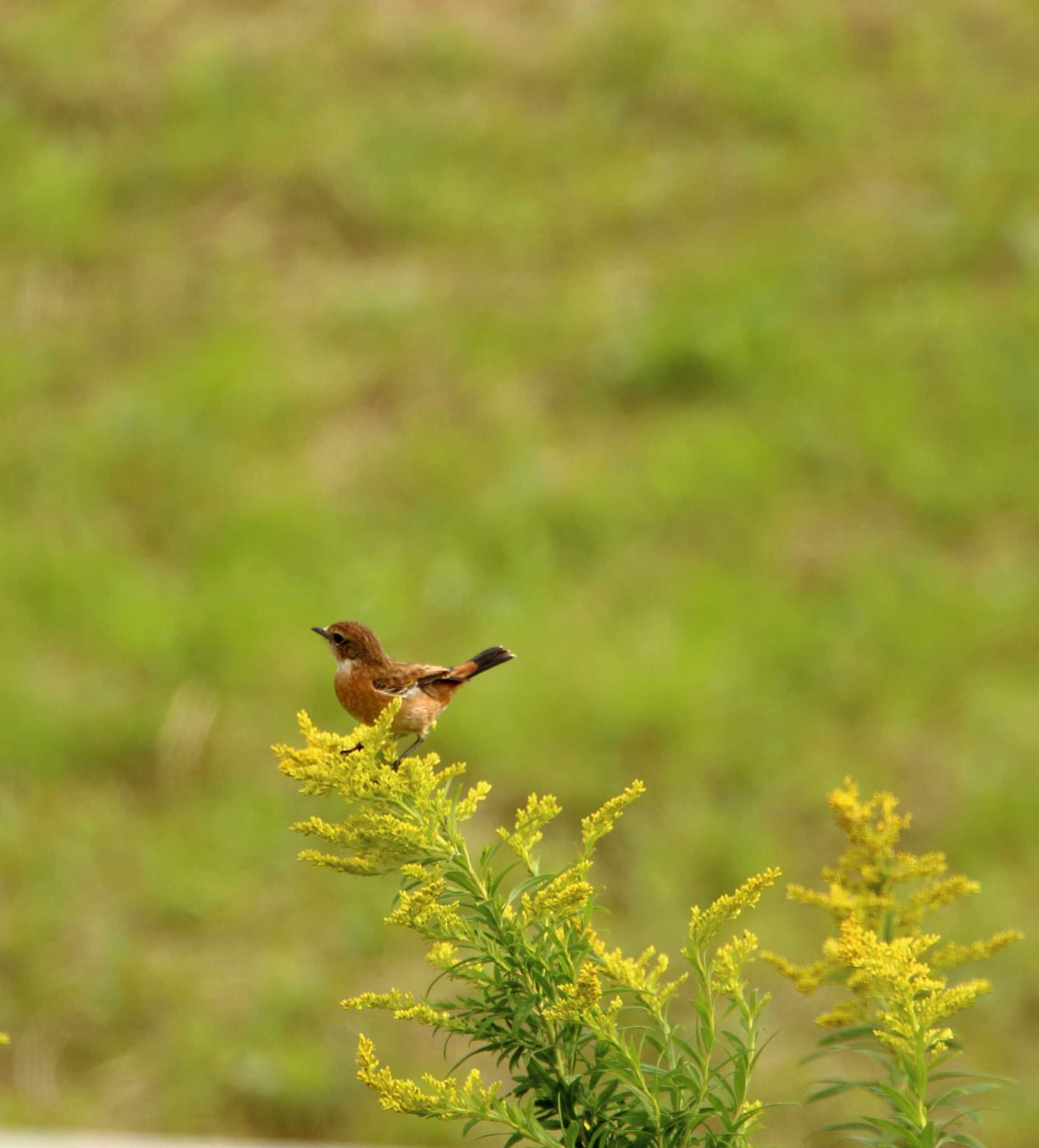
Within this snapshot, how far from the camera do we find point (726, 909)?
1.90 m

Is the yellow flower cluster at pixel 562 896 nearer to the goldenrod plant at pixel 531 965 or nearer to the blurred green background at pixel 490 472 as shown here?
the goldenrod plant at pixel 531 965

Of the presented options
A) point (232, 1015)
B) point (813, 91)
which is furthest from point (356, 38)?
point (232, 1015)

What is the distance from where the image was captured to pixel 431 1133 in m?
7.19

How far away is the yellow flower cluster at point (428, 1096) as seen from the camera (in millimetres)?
1729

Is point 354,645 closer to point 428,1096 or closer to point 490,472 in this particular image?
point 428,1096

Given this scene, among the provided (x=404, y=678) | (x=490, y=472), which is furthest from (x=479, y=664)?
(x=490, y=472)

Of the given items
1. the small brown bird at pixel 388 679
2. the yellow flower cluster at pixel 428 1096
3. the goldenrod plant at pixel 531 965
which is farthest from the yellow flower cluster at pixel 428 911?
the small brown bird at pixel 388 679

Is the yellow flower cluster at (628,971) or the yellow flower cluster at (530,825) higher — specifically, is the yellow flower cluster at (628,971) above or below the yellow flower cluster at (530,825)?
below

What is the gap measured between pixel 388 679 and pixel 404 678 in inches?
1.1

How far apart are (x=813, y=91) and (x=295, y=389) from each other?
5350 millimetres

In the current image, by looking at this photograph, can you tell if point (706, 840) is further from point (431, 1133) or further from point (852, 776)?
point (431, 1133)

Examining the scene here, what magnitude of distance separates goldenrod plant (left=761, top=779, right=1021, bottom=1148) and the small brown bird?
64 cm

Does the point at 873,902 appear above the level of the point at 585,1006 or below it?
above

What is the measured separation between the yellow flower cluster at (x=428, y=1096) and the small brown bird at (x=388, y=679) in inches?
29.2
